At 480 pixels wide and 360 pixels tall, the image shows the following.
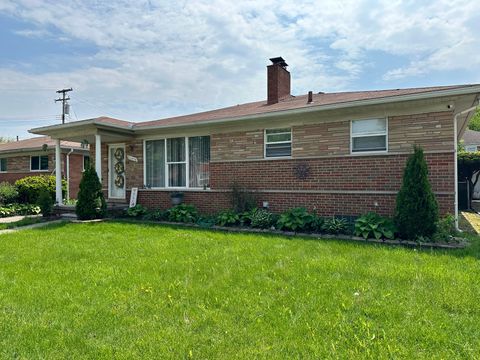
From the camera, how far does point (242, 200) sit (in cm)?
985

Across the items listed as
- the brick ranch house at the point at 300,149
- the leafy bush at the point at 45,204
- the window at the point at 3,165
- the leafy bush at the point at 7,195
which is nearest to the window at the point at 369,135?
the brick ranch house at the point at 300,149

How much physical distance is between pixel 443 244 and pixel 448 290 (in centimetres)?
281

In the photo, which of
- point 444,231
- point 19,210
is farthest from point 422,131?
point 19,210

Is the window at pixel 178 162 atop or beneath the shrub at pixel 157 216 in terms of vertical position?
atop

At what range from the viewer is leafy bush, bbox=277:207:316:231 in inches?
320

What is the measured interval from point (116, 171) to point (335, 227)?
9017 mm

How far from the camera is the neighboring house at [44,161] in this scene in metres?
19.2

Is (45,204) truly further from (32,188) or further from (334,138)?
(334,138)

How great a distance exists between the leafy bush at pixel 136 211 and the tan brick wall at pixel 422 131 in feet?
25.2

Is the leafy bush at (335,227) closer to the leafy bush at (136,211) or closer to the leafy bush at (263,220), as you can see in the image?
the leafy bush at (263,220)

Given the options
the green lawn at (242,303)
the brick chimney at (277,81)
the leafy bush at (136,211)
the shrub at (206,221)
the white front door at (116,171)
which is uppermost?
the brick chimney at (277,81)

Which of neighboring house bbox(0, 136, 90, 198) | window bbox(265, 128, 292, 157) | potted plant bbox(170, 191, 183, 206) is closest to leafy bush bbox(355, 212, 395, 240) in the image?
window bbox(265, 128, 292, 157)

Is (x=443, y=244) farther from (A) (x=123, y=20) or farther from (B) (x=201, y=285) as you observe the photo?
(A) (x=123, y=20)

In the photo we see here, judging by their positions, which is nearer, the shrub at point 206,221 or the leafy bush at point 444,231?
the leafy bush at point 444,231
